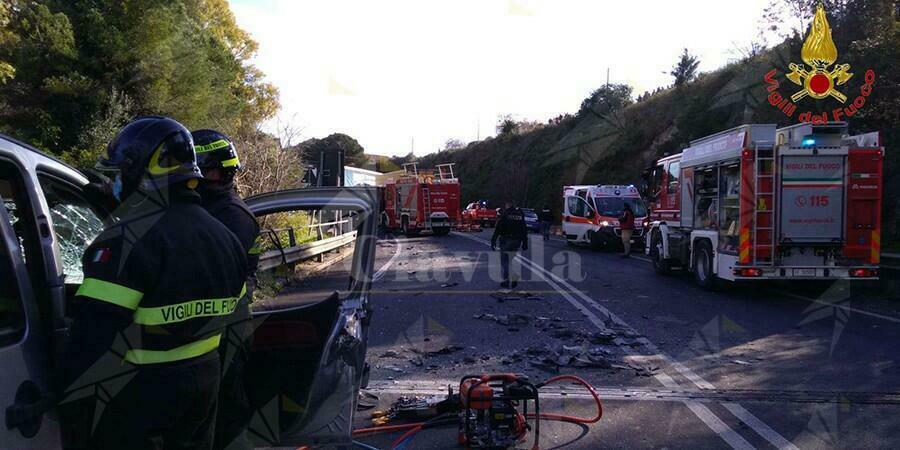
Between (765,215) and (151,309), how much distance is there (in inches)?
457

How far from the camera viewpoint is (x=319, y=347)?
4.25 m

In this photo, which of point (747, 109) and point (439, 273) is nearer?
point (439, 273)

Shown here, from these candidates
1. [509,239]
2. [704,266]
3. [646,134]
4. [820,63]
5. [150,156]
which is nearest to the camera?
[150,156]

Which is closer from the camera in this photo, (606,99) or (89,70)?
(89,70)

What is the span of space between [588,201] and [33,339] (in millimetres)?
23204

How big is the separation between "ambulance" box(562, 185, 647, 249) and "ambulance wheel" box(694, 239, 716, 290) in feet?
28.4

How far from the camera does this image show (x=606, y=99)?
2299 inches

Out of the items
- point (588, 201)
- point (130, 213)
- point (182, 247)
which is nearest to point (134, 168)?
point (130, 213)

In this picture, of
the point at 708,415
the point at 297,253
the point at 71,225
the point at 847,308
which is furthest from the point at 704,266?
the point at 71,225

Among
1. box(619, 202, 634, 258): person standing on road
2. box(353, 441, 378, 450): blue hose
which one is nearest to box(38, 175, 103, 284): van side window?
box(353, 441, 378, 450): blue hose

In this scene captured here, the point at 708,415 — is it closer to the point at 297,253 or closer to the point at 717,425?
the point at 717,425

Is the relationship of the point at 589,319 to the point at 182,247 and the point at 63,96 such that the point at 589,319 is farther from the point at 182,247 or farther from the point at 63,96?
the point at 63,96

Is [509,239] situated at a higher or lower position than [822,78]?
lower

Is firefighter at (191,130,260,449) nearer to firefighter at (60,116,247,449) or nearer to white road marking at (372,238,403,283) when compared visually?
firefighter at (60,116,247,449)
